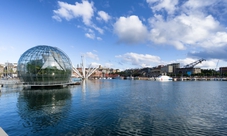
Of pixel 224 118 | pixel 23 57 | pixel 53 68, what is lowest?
pixel 224 118

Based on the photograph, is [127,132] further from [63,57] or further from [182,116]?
[63,57]

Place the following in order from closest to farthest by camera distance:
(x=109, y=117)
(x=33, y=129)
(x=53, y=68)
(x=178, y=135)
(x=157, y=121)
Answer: (x=178, y=135) < (x=33, y=129) < (x=157, y=121) < (x=109, y=117) < (x=53, y=68)

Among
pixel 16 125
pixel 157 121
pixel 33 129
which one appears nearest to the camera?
pixel 33 129

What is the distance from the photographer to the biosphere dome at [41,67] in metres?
49.7

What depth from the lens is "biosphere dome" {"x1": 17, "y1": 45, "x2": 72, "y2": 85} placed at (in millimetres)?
49656

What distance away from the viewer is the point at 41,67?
163 ft

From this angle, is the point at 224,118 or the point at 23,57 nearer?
the point at 224,118

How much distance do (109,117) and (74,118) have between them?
13.1ft

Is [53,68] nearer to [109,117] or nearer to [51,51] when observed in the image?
[51,51]

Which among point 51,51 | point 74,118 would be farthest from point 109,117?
point 51,51

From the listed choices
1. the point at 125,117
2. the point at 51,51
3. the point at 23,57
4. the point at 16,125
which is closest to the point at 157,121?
the point at 125,117

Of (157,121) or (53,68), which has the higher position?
(53,68)

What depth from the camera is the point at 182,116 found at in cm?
1905

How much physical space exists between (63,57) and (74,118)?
43320 millimetres
